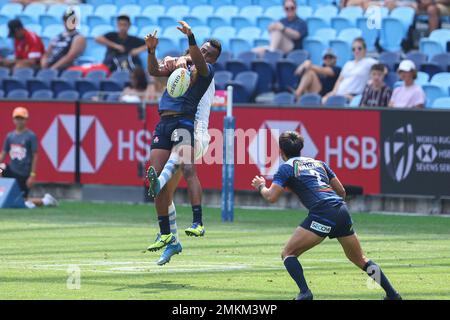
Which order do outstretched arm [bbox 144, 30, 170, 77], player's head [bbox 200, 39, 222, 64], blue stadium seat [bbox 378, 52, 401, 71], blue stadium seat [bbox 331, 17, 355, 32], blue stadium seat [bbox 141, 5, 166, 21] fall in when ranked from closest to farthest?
outstretched arm [bbox 144, 30, 170, 77], player's head [bbox 200, 39, 222, 64], blue stadium seat [bbox 378, 52, 401, 71], blue stadium seat [bbox 331, 17, 355, 32], blue stadium seat [bbox 141, 5, 166, 21]

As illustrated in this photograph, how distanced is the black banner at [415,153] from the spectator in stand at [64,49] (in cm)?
924

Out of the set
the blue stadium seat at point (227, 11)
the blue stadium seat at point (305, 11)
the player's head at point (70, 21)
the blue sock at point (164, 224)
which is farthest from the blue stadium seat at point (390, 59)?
the blue sock at point (164, 224)

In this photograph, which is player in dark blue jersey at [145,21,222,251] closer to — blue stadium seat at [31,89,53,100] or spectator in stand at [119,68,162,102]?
spectator in stand at [119,68,162,102]

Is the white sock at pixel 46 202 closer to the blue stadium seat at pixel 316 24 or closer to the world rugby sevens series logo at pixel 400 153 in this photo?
the world rugby sevens series logo at pixel 400 153

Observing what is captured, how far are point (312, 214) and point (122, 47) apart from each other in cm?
1688

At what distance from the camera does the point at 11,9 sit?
3462 cm

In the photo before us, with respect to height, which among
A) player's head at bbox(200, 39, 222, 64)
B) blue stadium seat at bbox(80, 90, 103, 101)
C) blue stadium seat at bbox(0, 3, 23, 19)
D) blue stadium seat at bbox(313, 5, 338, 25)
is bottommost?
blue stadium seat at bbox(80, 90, 103, 101)

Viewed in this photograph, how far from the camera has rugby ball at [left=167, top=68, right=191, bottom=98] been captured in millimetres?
→ 15727

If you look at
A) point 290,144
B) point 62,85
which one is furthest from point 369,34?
point 290,144

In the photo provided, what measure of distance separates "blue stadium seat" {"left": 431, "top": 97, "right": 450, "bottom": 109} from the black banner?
501 mm

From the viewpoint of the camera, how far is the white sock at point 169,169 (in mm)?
15305

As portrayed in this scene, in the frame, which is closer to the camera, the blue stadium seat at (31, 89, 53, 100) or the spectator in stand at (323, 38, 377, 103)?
the spectator in stand at (323, 38, 377, 103)

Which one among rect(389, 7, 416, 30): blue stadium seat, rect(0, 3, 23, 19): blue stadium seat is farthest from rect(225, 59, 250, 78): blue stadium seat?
rect(0, 3, 23, 19): blue stadium seat
